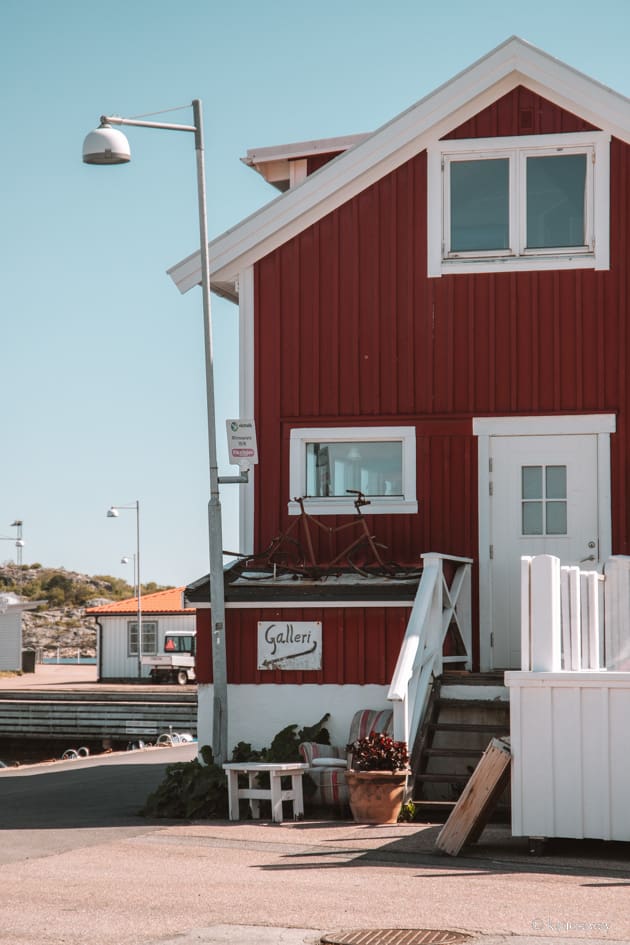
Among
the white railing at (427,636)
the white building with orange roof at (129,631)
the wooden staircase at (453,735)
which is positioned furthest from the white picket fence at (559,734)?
the white building with orange roof at (129,631)

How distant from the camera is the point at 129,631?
5334cm

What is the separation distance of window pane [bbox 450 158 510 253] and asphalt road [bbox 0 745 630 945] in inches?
278

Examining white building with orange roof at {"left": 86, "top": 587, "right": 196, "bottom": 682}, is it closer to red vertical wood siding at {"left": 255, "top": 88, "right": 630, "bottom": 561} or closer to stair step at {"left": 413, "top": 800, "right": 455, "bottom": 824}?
red vertical wood siding at {"left": 255, "top": 88, "right": 630, "bottom": 561}

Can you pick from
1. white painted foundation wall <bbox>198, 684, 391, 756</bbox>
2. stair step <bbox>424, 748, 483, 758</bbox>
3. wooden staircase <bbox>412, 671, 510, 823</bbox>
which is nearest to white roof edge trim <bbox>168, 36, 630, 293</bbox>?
white painted foundation wall <bbox>198, 684, 391, 756</bbox>

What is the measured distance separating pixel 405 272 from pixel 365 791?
21.7 feet

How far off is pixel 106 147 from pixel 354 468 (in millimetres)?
4688

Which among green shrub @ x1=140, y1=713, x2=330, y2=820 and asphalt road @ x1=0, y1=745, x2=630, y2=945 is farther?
green shrub @ x1=140, y1=713, x2=330, y2=820

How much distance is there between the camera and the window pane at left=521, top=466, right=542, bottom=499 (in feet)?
51.9

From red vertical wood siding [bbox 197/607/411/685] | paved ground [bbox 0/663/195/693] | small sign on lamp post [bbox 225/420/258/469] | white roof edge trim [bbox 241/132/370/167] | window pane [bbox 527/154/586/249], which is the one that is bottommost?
paved ground [bbox 0/663/195/693]

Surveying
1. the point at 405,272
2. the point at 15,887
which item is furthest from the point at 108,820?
the point at 405,272

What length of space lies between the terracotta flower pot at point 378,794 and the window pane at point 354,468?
4.73 meters

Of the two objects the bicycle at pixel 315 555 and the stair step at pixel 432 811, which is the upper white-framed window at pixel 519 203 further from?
the stair step at pixel 432 811

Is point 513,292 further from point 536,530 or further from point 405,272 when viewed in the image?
point 536,530

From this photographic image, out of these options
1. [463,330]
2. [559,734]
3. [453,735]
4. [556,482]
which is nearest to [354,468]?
[463,330]
